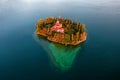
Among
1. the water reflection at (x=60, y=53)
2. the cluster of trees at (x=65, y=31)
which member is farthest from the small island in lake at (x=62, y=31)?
the water reflection at (x=60, y=53)

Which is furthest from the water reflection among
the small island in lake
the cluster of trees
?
the cluster of trees

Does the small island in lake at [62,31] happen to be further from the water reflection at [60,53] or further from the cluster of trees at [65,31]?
the water reflection at [60,53]

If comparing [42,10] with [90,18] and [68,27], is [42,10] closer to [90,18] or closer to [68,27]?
[90,18]

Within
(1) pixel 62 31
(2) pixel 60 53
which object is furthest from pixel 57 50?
(1) pixel 62 31

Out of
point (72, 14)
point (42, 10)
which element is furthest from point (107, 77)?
point (42, 10)

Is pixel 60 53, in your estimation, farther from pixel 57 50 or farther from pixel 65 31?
pixel 65 31
